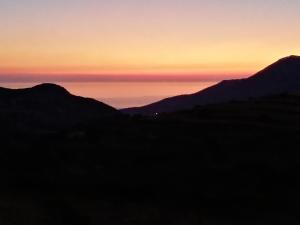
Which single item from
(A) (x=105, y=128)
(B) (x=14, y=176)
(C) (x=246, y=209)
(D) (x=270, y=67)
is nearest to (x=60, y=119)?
(A) (x=105, y=128)

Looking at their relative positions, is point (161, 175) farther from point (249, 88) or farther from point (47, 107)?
point (249, 88)

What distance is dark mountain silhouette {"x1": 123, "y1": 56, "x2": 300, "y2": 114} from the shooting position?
149125 millimetres

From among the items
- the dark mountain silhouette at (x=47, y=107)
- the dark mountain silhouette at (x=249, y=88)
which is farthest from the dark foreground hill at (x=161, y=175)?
the dark mountain silhouette at (x=249, y=88)

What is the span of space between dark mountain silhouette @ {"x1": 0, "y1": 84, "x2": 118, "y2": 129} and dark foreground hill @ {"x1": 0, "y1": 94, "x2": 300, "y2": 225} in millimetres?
57933

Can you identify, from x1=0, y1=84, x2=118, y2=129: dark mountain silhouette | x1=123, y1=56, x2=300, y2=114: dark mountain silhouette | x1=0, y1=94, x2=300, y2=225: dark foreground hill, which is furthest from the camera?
x1=123, y1=56, x2=300, y2=114: dark mountain silhouette

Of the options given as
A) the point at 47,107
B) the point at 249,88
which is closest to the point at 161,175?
the point at 47,107

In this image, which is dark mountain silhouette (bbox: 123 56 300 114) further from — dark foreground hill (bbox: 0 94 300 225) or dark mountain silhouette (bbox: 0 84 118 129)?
dark foreground hill (bbox: 0 94 300 225)

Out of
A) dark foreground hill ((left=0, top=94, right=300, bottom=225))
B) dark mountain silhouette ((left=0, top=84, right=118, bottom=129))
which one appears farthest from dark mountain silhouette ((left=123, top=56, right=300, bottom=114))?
dark foreground hill ((left=0, top=94, right=300, bottom=225))

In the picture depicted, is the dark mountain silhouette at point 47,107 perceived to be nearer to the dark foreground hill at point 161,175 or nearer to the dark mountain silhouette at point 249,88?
the dark mountain silhouette at point 249,88

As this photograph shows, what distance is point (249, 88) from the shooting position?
164500 millimetres

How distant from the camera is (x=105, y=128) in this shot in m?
40.3

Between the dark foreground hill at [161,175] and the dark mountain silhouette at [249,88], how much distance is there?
102649 millimetres

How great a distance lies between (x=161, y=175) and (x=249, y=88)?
137672 millimetres

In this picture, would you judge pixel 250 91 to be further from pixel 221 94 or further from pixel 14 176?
pixel 14 176
